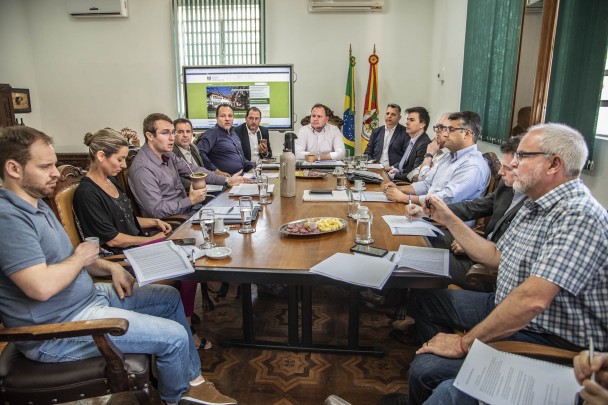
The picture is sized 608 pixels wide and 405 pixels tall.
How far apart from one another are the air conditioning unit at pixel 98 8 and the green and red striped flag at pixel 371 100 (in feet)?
11.6

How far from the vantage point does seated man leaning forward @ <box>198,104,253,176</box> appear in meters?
4.27

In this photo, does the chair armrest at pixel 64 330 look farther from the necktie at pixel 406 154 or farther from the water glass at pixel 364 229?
the necktie at pixel 406 154

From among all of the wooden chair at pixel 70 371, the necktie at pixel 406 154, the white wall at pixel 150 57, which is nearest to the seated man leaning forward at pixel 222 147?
the necktie at pixel 406 154

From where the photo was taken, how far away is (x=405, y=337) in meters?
2.36

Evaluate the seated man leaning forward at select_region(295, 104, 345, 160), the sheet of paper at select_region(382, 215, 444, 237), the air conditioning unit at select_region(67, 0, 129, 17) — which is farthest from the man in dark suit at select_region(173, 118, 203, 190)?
the air conditioning unit at select_region(67, 0, 129, 17)

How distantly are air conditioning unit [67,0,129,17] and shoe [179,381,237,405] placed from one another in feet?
19.4

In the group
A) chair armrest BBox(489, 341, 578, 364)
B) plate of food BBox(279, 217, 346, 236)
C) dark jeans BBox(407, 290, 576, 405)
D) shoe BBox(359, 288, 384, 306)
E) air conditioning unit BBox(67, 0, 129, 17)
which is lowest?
shoe BBox(359, 288, 384, 306)

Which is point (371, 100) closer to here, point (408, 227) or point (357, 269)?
point (408, 227)

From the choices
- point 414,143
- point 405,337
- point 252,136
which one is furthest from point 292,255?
point 252,136

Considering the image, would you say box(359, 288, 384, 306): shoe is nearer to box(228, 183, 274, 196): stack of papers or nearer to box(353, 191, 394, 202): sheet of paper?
box(353, 191, 394, 202): sheet of paper

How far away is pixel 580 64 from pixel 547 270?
1570 mm

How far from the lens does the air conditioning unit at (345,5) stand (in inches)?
227

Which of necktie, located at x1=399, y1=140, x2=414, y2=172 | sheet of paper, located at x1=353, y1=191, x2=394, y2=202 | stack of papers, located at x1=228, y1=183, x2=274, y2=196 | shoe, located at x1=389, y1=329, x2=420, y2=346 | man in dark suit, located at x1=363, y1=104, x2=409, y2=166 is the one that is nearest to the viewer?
shoe, located at x1=389, y1=329, x2=420, y2=346

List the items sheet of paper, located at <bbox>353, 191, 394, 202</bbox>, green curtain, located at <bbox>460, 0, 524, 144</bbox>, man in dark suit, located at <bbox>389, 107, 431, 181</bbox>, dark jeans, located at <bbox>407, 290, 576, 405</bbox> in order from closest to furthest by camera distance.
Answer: dark jeans, located at <bbox>407, 290, 576, 405</bbox>
sheet of paper, located at <bbox>353, 191, 394, 202</bbox>
green curtain, located at <bbox>460, 0, 524, 144</bbox>
man in dark suit, located at <bbox>389, 107, 431, 181</bbox>
